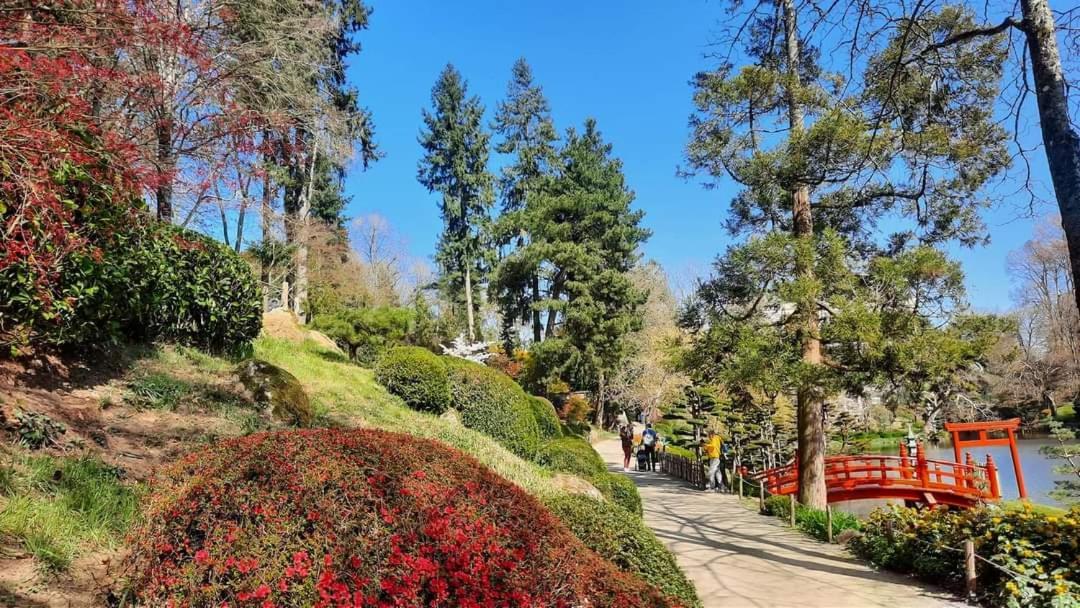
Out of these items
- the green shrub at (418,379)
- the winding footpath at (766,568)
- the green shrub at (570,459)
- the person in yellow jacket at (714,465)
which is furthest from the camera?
the person in yellow jacket at (714,465)

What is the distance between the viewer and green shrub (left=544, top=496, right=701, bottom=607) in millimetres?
3709

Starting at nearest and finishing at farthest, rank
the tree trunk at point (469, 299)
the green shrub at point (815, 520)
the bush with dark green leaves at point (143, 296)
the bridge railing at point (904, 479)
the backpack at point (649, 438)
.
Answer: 1. the bush with dark green leaves at point (143, 296)
2. the green shrub at point (815, 520)
3. the bridge railing at point (904, 479)
4. the backpack at point (649, 438)
5. the tree trunk at point (469, 299)

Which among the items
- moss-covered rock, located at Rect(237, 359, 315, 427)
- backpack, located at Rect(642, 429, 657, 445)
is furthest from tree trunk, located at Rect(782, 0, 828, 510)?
backpack, located at Rect(642, 429, 657, 445)

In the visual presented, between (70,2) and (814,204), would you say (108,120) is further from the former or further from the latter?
(814,204)

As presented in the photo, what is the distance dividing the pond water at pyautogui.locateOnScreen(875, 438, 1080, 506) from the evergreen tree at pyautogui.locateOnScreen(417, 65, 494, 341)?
2280cm

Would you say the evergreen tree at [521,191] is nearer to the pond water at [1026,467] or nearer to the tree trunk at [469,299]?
the tree trunk at [469,299]

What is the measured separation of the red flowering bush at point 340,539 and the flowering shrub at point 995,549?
480cm

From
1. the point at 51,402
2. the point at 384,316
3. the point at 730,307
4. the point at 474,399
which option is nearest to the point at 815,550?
the point at 730,307

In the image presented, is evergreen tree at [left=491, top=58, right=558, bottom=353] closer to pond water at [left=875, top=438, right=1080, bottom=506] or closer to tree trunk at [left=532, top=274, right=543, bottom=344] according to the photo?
tree trunk at [left=532, top=274, right=543, bottom=344]

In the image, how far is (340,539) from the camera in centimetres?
244

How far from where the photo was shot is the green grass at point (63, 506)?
282 centimetres

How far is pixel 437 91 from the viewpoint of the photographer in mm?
33531

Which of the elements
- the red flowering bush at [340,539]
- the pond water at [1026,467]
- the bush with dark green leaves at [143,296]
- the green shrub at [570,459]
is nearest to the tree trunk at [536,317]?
the pond water at [1026,467]

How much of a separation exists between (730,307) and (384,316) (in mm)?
10902
